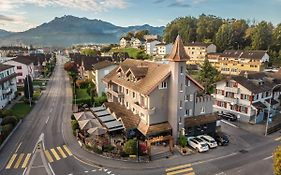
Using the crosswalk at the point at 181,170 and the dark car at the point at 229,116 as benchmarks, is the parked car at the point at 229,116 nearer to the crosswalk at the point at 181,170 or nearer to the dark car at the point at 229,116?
the dark car at the point at 229,116

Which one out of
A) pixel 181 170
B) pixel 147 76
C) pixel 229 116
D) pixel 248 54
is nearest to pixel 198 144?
pixel 181 170

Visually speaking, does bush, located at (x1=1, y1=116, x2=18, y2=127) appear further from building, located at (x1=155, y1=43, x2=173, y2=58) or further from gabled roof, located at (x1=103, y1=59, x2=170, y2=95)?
building, located at (x1=155, y1=43, x2=173, y2=58)

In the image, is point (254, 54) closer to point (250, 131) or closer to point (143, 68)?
point (250, 131)

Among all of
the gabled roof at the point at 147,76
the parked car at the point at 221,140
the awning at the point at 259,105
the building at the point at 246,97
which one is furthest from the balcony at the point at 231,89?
the gabled roof at the point at 147,76

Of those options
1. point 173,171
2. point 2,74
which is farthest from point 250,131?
point 2,74

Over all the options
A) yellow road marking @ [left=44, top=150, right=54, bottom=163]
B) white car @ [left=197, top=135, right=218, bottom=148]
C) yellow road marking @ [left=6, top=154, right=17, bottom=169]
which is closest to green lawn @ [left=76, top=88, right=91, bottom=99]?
yellow road marking @ [left=44, top=150, right=54, bottom=163]

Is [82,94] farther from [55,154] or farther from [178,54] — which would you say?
[178,54]
